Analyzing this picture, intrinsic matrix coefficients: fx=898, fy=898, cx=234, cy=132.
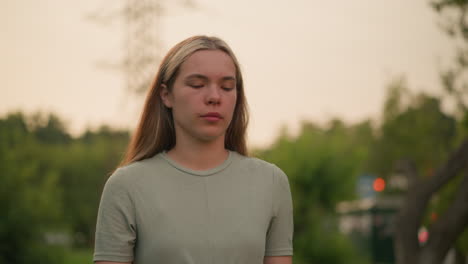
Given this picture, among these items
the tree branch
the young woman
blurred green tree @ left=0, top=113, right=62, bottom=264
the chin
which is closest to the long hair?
the young woman

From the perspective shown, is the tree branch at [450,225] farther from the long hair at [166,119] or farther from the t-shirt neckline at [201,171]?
the t-shirt neckline at [201,171]

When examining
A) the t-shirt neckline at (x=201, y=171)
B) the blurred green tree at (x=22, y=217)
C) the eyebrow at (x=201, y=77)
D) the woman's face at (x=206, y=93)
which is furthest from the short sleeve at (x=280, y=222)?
the blurred green tree at (x=22, y=217)

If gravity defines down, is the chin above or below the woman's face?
below

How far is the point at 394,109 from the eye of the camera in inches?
2357

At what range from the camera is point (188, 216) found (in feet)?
10.9

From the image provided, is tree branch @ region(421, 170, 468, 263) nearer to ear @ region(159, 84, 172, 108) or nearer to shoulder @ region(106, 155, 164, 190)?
ear @ region(159, 84, 172, 108)

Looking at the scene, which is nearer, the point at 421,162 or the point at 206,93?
the point at 206,93

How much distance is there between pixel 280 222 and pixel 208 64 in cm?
68

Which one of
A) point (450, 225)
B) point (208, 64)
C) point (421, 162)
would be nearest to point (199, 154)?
point (208, 64)

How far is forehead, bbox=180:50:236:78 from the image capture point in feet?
11.1

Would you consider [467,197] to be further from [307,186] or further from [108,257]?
[307,186]

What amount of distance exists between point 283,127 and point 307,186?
4.52 metres

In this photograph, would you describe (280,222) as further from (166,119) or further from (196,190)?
(166,119)

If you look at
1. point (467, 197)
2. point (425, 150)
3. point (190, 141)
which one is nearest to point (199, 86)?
point (190, 141)
